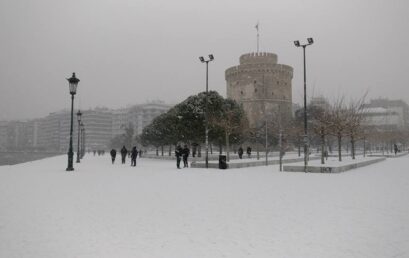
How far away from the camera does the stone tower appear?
6969 centimetres

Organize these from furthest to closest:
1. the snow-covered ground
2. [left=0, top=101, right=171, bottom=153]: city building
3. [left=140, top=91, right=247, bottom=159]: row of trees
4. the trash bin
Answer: [left=0, top=101, right=171, bottom=153]: city building → [left=140, top=91, right=247, bottom=159]: row of trees → the trash bin → the snow-covered ground

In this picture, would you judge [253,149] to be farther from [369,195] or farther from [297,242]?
[297,242]

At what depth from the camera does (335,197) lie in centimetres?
942

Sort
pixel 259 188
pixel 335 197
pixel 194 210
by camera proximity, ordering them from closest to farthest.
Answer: pixel 194 210 → pixel 335 197 → pixel 259 188

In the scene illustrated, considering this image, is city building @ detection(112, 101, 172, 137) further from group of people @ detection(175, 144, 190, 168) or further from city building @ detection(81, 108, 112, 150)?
group of people @ detection(175, 144, 190, 168)

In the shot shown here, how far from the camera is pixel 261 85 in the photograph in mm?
70062

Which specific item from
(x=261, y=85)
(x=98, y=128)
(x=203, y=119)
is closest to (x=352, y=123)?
(x=203, y=119)

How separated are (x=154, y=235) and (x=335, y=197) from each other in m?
5.90

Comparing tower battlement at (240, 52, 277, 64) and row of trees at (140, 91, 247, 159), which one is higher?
tower battlement at (240, 52, 277, 64)

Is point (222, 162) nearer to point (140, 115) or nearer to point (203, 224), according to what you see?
point (203, 224)

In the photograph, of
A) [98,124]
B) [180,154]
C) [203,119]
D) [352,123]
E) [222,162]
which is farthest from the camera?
[98,124]

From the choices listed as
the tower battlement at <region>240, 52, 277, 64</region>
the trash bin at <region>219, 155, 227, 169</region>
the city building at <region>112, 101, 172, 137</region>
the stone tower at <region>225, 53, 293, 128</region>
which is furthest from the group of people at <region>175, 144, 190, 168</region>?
the city building at <region>112, 101, 172, 137</region>

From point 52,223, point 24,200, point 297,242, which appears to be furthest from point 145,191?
point 297,242

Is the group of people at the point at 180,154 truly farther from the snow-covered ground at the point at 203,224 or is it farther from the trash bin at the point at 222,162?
the snow-covered ground at the point at 203,224
